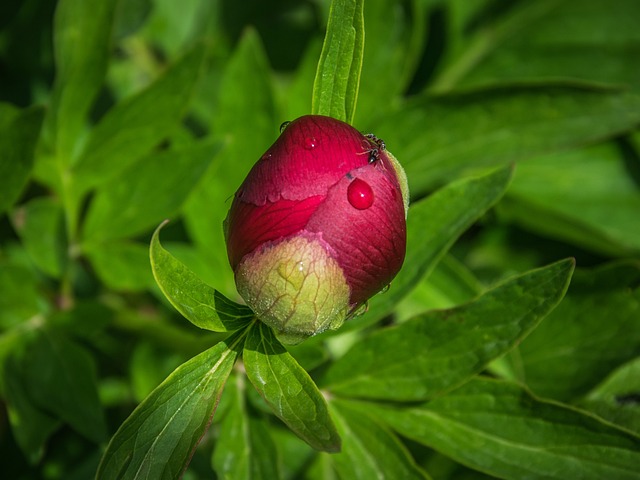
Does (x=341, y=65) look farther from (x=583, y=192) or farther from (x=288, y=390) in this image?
(x=583, y=192)

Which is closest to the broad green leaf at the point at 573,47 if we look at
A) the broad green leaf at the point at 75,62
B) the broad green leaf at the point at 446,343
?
the broad green leaf at the point at 75,62

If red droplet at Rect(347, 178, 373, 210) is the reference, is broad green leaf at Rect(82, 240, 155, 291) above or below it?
below

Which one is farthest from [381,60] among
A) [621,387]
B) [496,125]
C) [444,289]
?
[621,387]

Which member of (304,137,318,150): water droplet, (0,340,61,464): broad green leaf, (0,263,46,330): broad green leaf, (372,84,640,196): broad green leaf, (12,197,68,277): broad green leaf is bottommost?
(0,340,61,464): broad green leaf

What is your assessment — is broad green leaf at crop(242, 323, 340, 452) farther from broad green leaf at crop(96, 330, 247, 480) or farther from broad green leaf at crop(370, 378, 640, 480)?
broad green leaf at crop(370, 378, 640, 480)

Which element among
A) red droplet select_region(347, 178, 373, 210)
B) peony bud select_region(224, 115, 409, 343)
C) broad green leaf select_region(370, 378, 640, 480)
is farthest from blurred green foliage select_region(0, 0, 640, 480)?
red droplet select_region(347, 178, 373, 210)

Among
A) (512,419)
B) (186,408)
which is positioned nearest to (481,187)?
(512,419)
